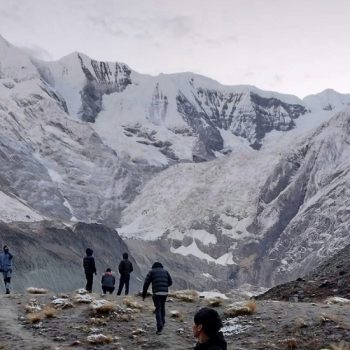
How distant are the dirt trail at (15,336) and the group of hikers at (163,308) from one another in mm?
3337

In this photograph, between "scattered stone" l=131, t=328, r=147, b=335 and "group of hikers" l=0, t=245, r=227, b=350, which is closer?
"group of hikers" l=0, t=245, r=227, b=350

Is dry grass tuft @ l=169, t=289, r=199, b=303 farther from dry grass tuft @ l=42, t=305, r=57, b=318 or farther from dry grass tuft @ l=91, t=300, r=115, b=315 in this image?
dry grass tuft @ l=42, t=305, r=57, b=318

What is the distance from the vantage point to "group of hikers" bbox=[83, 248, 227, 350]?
970 cm

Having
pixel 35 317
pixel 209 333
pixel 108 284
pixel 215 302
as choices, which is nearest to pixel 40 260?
pixel 108 284

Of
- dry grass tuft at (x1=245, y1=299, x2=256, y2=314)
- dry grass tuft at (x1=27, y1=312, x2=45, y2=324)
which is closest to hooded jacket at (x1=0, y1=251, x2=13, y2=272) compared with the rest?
dry grass tuft at (x1=27, y1=312, x2=45, y2=324)

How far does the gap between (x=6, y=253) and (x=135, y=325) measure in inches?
518

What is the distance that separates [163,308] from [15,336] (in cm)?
459

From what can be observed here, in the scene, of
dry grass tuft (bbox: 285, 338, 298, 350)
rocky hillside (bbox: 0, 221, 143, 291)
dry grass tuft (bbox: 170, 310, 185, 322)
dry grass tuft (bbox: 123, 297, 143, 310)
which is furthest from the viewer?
rocky hillside (bbox: 0, 221, 143, 291)

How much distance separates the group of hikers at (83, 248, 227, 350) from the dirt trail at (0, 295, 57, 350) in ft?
10.9

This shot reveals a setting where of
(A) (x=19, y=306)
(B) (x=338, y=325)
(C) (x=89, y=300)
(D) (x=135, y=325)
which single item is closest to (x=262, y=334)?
(B) (x=338, y=325)

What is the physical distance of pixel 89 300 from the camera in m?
27.1

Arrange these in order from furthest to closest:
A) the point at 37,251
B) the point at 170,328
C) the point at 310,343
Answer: the point at 37,251, the point at 170,328, the point at 310,343

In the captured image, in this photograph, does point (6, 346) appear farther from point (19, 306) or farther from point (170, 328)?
point (19, 306)

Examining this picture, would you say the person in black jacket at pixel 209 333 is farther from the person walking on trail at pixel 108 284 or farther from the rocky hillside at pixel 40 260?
the rocky hillside at pixel 40 260
